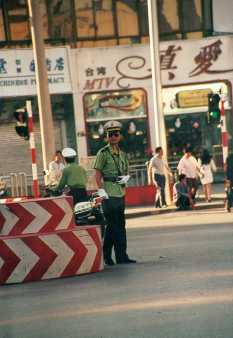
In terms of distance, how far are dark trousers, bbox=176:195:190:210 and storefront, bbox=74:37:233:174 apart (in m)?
9.64

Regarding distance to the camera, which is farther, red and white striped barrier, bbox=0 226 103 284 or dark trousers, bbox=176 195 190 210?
dark trousers, bbox=176 195 190 210

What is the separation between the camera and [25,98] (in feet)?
126

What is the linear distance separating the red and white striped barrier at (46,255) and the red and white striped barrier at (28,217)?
0.15m

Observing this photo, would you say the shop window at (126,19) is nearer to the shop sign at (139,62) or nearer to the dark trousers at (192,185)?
the shop sign at (139,62)

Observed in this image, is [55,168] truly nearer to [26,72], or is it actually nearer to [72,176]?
[26,72]

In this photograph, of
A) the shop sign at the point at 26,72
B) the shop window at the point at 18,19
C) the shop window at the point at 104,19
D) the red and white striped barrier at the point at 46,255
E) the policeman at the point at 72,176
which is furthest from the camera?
the shop window at the point at 104,19

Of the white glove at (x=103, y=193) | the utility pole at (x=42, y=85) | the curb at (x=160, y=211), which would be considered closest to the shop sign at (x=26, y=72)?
the utility pole at (x=42, y=85)

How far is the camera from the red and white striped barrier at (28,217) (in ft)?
45.3

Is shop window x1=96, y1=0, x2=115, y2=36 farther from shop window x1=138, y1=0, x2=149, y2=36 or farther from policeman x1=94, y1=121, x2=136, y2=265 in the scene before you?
policeman x1=94, y1=121, x2=136, y2=265

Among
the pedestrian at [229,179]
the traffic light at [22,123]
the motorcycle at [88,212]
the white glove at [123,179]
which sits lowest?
the pedestrian at [229,179]

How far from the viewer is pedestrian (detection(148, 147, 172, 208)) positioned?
99.0 ft

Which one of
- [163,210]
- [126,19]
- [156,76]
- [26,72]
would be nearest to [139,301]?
[163,210]

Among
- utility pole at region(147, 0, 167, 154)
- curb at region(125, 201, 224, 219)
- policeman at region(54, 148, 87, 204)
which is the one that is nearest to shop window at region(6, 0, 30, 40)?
utility pole at region(147, 0, 167, 154)

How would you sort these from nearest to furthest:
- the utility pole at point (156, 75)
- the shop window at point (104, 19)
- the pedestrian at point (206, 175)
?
the pedestrian at point (206, 175) < the utility pole at point (156, 75) < the shop window at point (104, 19)
